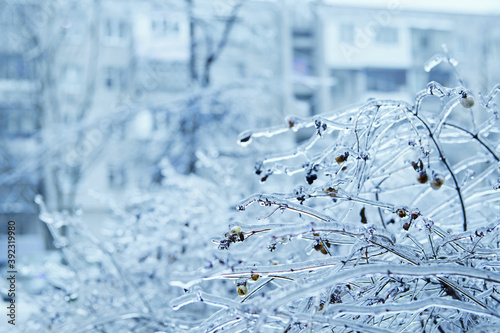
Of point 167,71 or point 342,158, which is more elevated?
point 167,71

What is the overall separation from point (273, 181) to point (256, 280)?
406cm

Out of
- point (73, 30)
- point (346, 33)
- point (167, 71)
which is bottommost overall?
point (167, 71)

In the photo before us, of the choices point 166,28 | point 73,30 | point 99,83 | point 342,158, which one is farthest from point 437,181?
point 99,83

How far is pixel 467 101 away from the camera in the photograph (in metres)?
1.70

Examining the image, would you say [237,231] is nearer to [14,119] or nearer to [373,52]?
[14,119]

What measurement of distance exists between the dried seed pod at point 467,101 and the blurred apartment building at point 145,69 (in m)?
3.22

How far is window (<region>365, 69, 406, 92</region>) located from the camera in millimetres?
21531

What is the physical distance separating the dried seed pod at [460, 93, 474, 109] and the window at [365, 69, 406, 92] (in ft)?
66.6

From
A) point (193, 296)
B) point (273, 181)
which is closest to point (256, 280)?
point (193, 296)

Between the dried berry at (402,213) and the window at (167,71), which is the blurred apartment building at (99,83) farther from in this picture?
the dried berry at (402,213)

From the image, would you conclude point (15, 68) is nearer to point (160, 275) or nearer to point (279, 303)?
point (160, 275)

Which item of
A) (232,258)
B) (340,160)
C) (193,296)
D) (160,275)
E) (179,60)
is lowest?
(160,275)

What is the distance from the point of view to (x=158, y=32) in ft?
29.3

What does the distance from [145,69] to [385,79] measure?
14.6m
